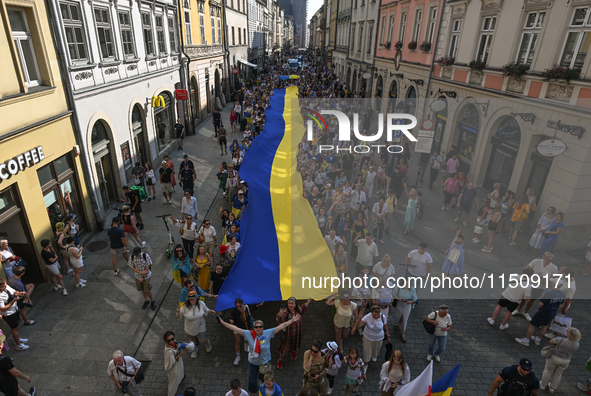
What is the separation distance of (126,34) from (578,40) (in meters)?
15.8

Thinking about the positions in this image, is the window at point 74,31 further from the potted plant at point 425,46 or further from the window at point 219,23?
the window at point 219,23

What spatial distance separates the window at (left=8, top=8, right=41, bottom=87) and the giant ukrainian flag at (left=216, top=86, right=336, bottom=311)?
6.19m

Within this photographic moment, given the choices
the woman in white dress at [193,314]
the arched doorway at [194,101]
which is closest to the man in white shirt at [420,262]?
the woman in white dress at [193,314]

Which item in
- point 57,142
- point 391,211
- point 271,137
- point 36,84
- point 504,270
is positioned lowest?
point 504,270

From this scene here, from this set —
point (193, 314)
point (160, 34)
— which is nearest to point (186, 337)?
point (193, 314)

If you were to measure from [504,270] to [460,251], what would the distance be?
2.55 m

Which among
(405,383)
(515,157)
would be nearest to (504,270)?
(515,157)

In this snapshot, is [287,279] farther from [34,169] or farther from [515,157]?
[515,157]

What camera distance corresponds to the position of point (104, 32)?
12328 millimetres

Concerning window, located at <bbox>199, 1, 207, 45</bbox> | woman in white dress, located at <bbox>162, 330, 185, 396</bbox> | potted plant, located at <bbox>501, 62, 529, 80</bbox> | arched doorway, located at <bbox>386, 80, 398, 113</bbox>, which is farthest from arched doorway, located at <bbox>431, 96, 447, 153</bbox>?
window, located at <bbox>199, 1, 207, 45</bbox>

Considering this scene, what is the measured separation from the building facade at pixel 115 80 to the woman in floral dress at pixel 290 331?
8168 mm

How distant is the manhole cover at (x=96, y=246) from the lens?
1054 centimetres

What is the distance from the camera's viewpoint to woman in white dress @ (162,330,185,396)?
575 centimetres

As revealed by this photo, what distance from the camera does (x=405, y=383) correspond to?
5.41 m
